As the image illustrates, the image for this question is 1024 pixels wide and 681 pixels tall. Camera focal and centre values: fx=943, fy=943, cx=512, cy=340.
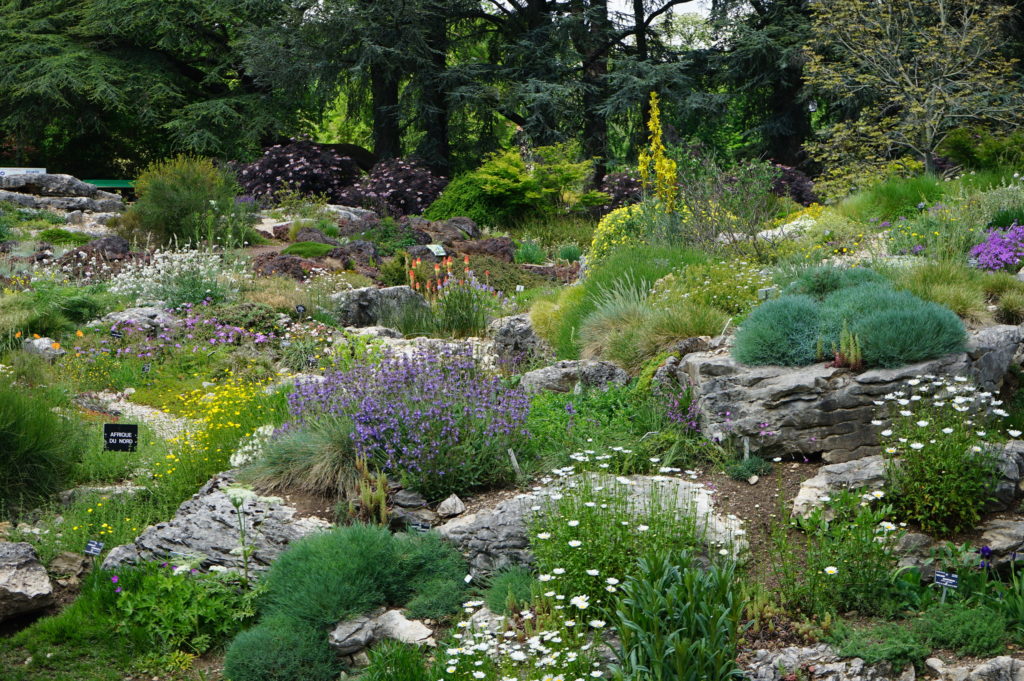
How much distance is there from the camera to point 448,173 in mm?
22406

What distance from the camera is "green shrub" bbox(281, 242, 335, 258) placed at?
1308cm

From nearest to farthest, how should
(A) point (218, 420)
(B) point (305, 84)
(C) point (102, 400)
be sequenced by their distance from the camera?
1. (A) point (218, 420)
2. (C) point (102, 400)
3. (B) point (305, 84)

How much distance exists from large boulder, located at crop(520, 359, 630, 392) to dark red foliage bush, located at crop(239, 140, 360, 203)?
1319cm

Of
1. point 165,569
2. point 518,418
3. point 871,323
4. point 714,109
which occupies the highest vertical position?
point 714,109

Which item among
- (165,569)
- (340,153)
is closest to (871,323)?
(165,569)

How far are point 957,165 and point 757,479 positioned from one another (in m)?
11.5

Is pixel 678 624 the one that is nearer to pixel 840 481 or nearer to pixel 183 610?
pixel 840 481

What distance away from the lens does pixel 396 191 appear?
1917 cm

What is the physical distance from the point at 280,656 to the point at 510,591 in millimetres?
1099

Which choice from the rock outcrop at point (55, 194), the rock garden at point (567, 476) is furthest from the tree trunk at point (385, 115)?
the rock garden at point (567, 476)

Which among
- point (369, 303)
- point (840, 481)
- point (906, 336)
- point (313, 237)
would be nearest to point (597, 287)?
point (369, 303)

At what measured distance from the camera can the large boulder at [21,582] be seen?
16.2ft

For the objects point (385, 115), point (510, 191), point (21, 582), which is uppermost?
point (385, 115)

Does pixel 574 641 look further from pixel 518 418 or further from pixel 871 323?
pixel 871 323
